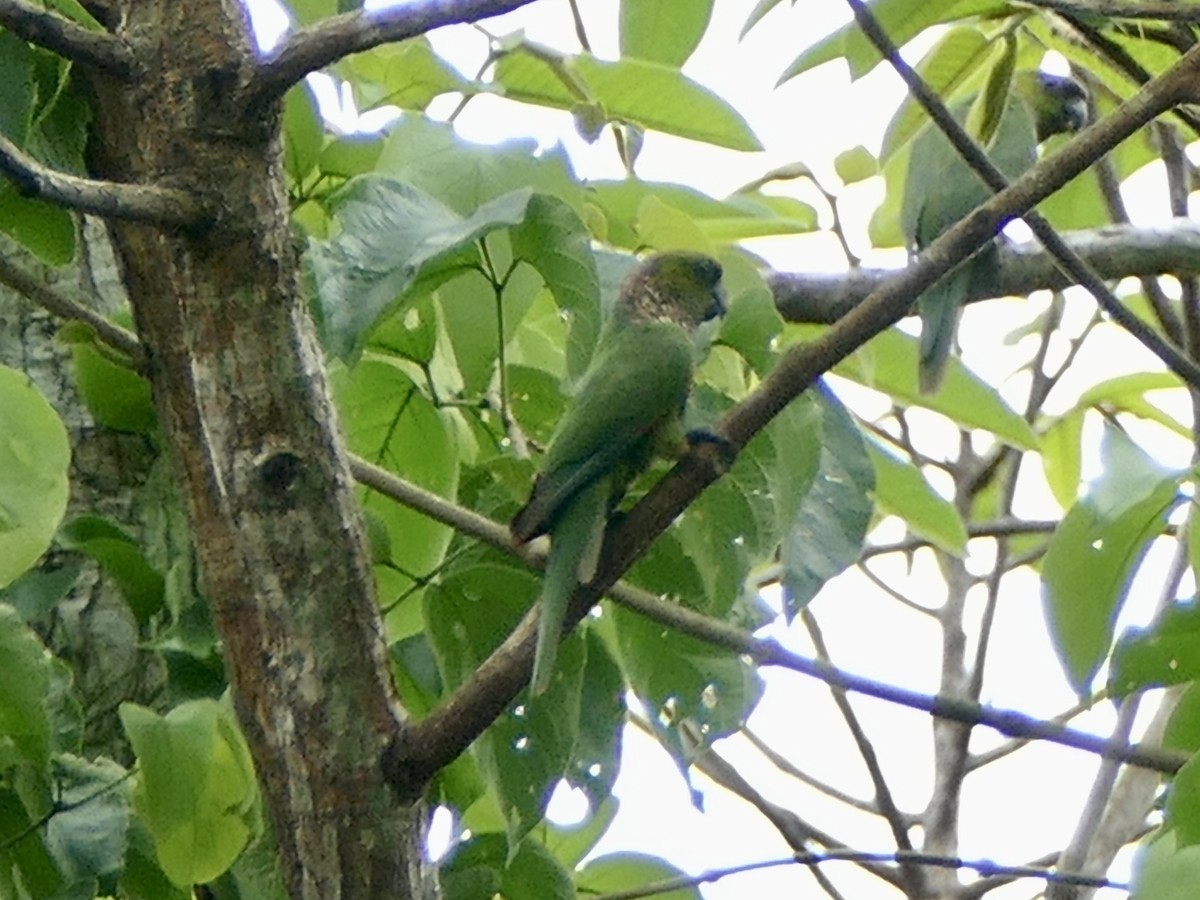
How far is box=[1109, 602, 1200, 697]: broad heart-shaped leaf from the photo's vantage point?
86cm

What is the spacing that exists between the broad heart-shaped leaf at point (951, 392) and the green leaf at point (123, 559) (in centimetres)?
58

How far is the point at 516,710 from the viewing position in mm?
937

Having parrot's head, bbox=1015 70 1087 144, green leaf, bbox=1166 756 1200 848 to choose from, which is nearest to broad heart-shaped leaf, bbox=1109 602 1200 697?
green leaf, bbox=1166 756 1200 848


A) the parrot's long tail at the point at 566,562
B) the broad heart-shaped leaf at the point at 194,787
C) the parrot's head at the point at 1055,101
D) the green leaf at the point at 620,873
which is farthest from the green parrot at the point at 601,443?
the parrot's head at the point at 1055,101

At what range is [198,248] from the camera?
2.75ft

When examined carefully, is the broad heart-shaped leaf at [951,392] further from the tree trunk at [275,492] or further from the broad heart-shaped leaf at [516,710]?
the tree trunk at [275,492]

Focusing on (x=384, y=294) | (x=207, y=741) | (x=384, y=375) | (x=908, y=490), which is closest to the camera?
(x=384, y=294)

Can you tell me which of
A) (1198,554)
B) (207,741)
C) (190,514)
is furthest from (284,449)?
(1198,554)

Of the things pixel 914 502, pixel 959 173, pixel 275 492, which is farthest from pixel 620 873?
pixel 959 173

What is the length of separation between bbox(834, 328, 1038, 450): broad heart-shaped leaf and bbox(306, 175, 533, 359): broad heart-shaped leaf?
1.87ft

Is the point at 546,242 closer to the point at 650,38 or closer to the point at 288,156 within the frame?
the point at 288,156

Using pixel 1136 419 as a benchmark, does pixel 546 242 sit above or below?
below

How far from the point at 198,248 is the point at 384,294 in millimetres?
104

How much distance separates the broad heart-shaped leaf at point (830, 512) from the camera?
0.92m
